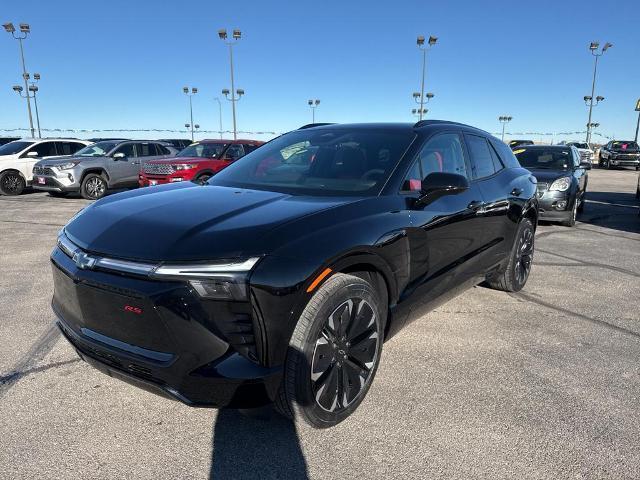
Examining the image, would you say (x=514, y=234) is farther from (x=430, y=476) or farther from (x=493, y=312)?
(x=430, y=476)

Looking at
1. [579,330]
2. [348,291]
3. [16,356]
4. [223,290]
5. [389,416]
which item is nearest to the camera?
[223,290]

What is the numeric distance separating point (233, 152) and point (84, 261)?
11634 mm

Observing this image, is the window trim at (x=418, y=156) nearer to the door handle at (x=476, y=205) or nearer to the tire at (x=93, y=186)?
the door handle at (x=476, y=205)

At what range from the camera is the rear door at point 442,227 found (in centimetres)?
314

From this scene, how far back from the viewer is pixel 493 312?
176 inches

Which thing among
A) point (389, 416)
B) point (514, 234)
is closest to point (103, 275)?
point (389, 416)

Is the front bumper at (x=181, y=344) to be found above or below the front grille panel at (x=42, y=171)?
below

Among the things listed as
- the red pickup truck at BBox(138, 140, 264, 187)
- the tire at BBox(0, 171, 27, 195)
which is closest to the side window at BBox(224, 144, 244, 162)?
the red pickup truck at BBox(138, 140, 264, 187)

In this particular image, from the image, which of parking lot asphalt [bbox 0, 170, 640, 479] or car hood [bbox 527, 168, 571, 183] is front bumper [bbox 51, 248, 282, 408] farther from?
car hood [bbox 527, 168, 571, 183]

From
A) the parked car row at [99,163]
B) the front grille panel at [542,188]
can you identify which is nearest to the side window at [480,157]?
the front grille panel at [542,188]

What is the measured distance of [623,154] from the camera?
103 feet

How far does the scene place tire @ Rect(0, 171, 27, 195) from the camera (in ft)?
47.5

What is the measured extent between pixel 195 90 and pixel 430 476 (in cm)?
5920

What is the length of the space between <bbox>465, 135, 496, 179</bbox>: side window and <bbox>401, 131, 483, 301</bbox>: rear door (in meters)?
0.17
